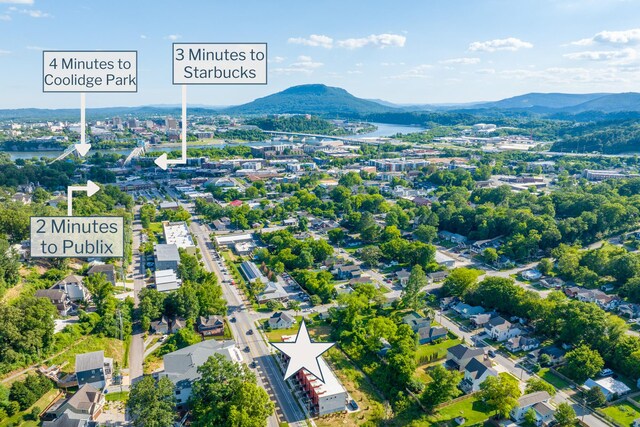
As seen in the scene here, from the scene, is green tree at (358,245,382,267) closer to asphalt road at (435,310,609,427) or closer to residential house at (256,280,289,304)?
asphalt road at (435,310,609,427)

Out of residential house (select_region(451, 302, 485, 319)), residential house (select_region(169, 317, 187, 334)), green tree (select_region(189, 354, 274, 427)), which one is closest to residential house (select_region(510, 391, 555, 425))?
residential house (select_region(451, 302, 485, 319))

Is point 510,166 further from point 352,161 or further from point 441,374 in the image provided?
point 441,374

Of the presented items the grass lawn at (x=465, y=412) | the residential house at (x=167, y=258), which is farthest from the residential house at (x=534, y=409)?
the residential house at (x=167, y=258)

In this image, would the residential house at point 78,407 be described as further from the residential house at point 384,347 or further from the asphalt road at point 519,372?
the asphalt road at point 519,372

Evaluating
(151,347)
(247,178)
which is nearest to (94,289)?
(151,347)

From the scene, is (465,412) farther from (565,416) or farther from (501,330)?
(501,330)

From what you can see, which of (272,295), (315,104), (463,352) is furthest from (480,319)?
(315,104)
